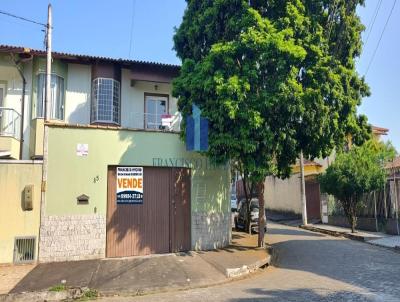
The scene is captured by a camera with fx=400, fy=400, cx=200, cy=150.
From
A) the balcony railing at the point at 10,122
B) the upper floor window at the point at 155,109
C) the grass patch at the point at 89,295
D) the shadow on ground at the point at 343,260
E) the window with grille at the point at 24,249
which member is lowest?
the grass patch at the point at 89,295

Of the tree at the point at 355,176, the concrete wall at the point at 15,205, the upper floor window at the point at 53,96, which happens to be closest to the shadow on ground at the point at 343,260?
the tree at the point at 355,176

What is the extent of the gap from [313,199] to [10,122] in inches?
741

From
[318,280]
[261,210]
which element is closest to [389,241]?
[261,210]

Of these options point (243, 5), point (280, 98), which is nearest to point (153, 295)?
point (280, 98)

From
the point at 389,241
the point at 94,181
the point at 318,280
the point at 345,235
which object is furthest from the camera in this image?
the point at 345,235

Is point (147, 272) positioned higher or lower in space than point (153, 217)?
lower

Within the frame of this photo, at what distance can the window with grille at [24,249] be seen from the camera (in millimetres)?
10922

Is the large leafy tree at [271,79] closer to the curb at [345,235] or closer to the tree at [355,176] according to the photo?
the curb at [345,235]

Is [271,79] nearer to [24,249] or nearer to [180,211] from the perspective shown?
[180,211]

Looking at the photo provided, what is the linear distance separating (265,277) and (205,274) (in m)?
1.53

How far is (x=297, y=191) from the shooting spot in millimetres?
27672

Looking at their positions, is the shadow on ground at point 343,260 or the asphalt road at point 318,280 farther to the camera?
the shadow on ground at point 343,260

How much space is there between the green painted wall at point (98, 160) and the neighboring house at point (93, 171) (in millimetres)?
28

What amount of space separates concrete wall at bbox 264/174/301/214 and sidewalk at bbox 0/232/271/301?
52.5 ft
